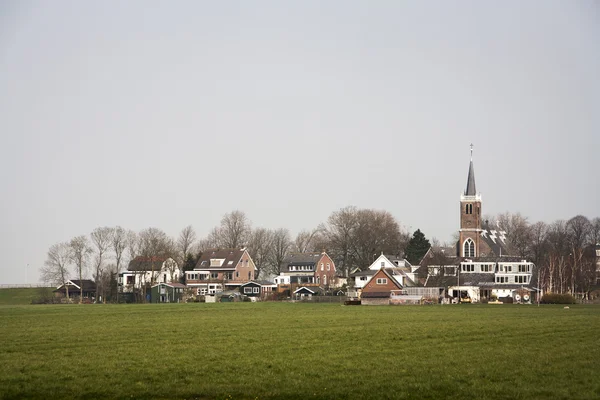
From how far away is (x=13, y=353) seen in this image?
30016mm

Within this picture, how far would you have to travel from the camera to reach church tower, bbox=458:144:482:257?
445 ft

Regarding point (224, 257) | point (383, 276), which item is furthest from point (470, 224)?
point (224, 257)

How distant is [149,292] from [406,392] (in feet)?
399

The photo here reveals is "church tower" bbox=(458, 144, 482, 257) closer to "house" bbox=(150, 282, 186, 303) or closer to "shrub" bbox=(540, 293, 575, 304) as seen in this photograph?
"shrub" bbox=(540, 293, 575, 304)

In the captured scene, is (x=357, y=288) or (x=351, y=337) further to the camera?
(x=357, y=288)

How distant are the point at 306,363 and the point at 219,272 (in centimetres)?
12189

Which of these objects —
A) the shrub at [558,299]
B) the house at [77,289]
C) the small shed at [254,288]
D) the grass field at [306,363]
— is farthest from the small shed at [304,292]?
the grass field at [306,363]

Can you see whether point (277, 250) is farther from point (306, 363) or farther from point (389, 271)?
point (306, 363)

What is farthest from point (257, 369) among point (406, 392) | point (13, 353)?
point (13, 353)

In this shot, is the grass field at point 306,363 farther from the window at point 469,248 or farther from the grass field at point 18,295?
the grass field at point 18,295

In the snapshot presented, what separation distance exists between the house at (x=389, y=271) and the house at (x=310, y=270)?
16.4 ft

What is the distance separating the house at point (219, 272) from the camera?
14650cm

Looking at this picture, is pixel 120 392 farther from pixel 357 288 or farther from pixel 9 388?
pixel 357 288

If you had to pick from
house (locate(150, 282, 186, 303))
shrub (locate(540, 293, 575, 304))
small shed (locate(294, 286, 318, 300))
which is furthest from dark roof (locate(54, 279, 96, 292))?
shrub (locate(540, 293, 575, 304))
